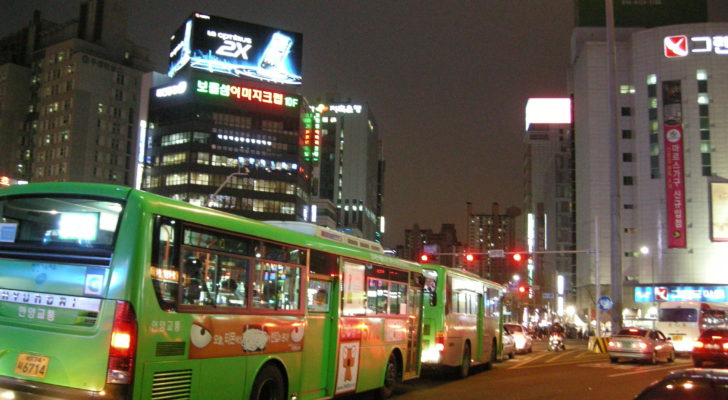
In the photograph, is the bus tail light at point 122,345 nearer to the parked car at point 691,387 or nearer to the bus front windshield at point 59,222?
the bus front windshield at point 59,222

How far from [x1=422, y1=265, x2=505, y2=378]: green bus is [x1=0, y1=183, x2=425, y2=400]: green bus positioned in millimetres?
8216

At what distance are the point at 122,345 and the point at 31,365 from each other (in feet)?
4.03

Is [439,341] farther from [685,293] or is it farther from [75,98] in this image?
[75,98]

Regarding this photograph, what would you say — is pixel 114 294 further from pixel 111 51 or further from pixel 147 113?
pixel 111 51

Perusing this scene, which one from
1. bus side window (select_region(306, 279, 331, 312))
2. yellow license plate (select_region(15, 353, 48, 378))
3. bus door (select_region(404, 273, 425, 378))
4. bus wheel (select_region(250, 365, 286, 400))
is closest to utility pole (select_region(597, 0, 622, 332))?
bus door (select_region(404, 273, 425, 378))

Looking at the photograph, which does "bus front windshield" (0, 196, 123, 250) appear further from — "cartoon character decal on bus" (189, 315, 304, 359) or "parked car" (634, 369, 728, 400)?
"parked car" (634, 369, 728, 400)

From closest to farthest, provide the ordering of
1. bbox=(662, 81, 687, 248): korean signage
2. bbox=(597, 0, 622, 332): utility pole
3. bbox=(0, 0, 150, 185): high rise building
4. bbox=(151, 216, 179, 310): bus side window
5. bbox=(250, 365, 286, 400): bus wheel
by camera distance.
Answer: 1. bbox=(151, 216, 179, 310): bus side window
2. bbox=(250, 365, 286, 400): bus wheel
3. bbox=(597, 0, 622, 332): utility pole
4. bbox=(662, 81, 687, 248): korean signage
5. bbox=(0, 0, 150, 185): high rise building

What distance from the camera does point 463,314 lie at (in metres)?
19.8

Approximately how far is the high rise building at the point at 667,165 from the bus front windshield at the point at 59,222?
62.9 meters

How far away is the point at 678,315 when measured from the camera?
39.7 metres

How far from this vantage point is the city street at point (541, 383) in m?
15.1

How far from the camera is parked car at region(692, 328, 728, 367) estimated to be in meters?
23.1

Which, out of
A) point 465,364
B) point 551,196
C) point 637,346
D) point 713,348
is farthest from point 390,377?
point 551,196

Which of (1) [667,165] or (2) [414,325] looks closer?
(2) [414,325]
